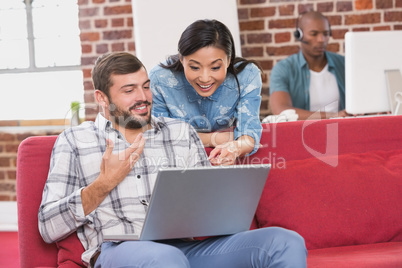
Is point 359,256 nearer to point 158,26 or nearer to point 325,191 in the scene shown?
point 325,191

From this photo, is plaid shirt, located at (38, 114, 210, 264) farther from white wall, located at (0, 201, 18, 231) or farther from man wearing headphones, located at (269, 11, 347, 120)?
white wall, located at (0, 201, 18, 231)

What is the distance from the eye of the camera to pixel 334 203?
6.70 ft

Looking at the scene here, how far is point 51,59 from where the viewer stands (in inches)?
183

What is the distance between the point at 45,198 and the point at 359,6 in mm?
3038

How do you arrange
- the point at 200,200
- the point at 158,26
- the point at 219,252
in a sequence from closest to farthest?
the point at 200,200
the point at 219,252
the point at 158,26

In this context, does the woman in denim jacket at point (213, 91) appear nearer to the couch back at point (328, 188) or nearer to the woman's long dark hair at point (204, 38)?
the woman's long dark hair at point (204, 38)

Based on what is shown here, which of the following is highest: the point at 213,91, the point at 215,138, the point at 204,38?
the point at 204,38

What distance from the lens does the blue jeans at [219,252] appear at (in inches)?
59.2

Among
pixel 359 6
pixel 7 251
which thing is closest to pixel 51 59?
pixel 7 251

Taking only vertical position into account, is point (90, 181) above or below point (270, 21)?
below

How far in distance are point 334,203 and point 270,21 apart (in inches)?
90.6

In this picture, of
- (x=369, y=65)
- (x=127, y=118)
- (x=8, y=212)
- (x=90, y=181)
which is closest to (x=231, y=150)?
(x=127, y=118)

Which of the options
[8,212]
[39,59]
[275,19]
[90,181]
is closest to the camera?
[90,181]

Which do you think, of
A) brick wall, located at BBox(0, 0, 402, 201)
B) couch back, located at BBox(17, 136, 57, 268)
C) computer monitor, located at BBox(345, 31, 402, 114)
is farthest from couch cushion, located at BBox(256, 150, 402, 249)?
brick wall, located at BBox(0, 0, 402, 201)
